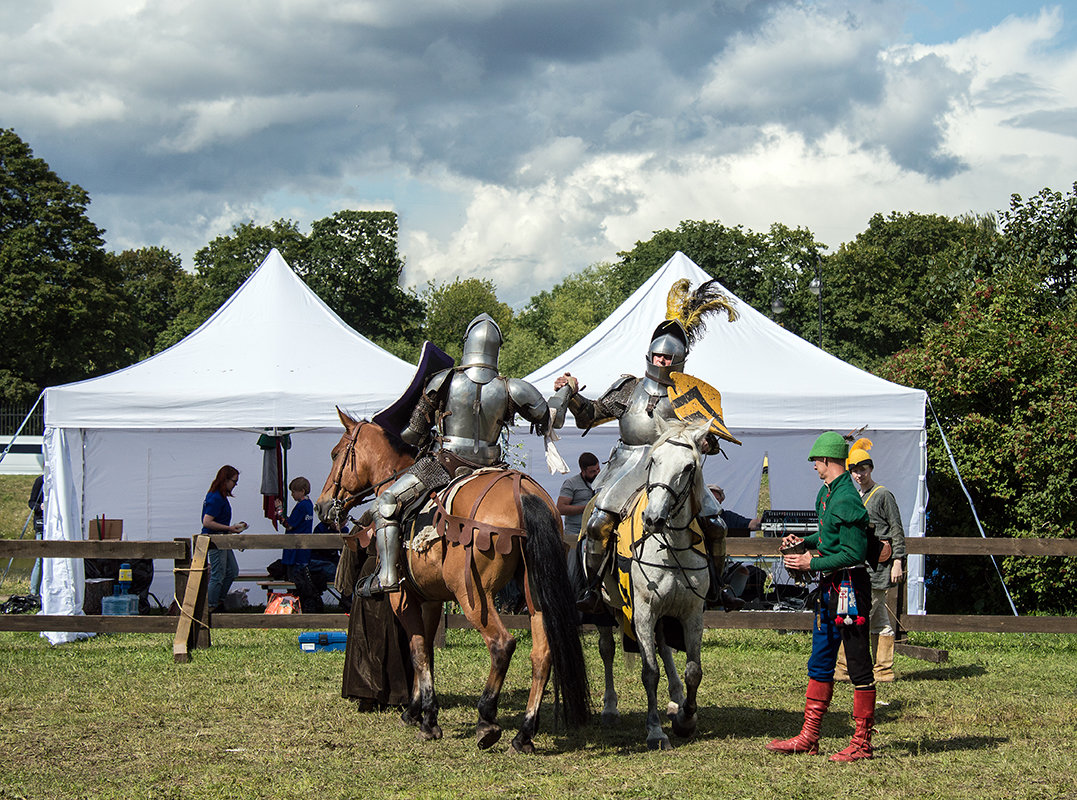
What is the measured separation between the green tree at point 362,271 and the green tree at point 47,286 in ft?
29.1

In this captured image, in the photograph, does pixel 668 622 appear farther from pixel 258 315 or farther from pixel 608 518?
pixel 258 315

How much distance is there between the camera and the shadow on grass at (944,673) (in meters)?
8.76

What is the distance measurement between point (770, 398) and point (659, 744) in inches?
243

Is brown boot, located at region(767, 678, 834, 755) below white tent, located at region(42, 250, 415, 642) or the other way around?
below

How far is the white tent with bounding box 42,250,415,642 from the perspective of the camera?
11.2 meters

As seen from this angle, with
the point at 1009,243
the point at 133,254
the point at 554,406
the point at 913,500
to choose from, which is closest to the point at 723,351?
the point at 913,500

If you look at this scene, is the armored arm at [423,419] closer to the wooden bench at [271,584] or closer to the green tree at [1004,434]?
the wooden bench at [271,584]

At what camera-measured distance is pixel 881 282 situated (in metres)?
43.2

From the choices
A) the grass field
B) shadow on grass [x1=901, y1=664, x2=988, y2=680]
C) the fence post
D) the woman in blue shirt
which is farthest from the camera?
the woman in blue shirt

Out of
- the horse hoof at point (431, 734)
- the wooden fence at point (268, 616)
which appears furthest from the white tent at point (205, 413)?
the horse hoof at point (431, 734)

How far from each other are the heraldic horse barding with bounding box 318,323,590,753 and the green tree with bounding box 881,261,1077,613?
7.66 metres

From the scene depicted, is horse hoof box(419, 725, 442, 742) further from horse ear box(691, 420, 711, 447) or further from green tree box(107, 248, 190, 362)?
green tree box(107, 248, 190, 362)

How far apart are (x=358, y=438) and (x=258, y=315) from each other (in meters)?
7.14

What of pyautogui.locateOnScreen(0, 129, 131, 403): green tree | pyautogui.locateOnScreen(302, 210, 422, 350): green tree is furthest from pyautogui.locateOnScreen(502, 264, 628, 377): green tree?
pyautogui.locateOnScreen(0, 129, 131, 403): green tree
